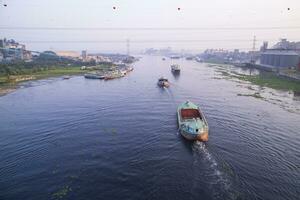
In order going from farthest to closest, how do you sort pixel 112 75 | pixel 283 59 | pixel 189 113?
1. pixel 283 59
2. pixel 112 75
3. pixel 189 113

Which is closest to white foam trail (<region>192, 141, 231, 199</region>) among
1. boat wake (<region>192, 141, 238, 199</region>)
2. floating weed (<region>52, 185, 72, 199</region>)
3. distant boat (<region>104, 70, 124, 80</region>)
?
boat wake (<region>192, 141, 238, 199</region>)

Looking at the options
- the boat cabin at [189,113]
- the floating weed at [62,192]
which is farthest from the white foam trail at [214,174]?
the floating weed at [62,192]

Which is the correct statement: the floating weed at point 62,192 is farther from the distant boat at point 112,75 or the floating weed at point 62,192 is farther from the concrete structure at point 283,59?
the concrete structure at point 283,59

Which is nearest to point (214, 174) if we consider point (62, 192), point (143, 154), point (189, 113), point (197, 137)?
point (197, 137)

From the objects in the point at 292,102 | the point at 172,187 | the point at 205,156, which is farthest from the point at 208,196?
the point at 292,102

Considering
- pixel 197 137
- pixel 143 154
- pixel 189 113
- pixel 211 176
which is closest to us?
Answer: pixel 211 176

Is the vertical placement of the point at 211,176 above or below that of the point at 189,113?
below

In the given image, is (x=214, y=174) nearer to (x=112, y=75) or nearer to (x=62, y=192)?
(x=62, y=192)

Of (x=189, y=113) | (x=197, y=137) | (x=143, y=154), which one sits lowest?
(x=143, y=154)

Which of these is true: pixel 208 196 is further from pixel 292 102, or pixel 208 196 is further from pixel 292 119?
pixel 292 102
